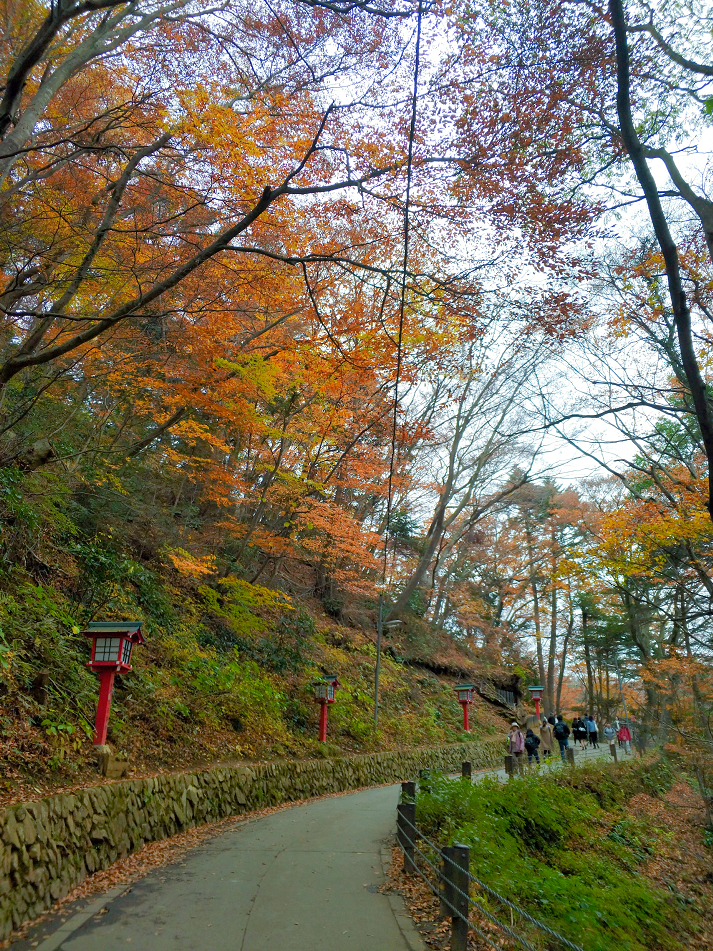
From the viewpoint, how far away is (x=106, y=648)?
768 centimetres

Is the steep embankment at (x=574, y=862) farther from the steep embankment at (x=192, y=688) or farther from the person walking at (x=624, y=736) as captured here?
the person walking at (x=624, y=736)

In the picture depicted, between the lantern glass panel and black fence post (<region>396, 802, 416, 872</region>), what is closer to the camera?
black fence post (<region>396, 802, 416, 872</region>)

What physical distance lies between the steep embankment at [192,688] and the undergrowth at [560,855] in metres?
4.31

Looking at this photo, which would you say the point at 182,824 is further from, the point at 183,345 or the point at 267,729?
the point at 183,345

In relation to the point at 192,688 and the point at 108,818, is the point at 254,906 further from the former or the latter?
the point at 192,688

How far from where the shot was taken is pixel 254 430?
13500mm

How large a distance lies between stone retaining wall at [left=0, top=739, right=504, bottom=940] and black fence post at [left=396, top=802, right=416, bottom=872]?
3.20 m

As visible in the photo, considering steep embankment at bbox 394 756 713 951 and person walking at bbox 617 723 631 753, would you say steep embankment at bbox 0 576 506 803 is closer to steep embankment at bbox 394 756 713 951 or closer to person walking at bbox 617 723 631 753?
steep embankment at bbox 394 756 713 951

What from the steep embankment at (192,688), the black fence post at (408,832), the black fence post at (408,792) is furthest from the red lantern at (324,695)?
the black fence post at (408,832)

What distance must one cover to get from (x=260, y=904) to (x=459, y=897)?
6.91 ft

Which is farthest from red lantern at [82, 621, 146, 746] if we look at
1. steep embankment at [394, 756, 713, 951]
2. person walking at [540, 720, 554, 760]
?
person walking at [540, 720, 554, 760]

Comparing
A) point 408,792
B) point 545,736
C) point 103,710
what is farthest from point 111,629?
point 545,736

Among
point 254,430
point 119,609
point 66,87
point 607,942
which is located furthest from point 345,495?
point 607,942

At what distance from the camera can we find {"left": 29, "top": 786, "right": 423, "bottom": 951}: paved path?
4723mm
